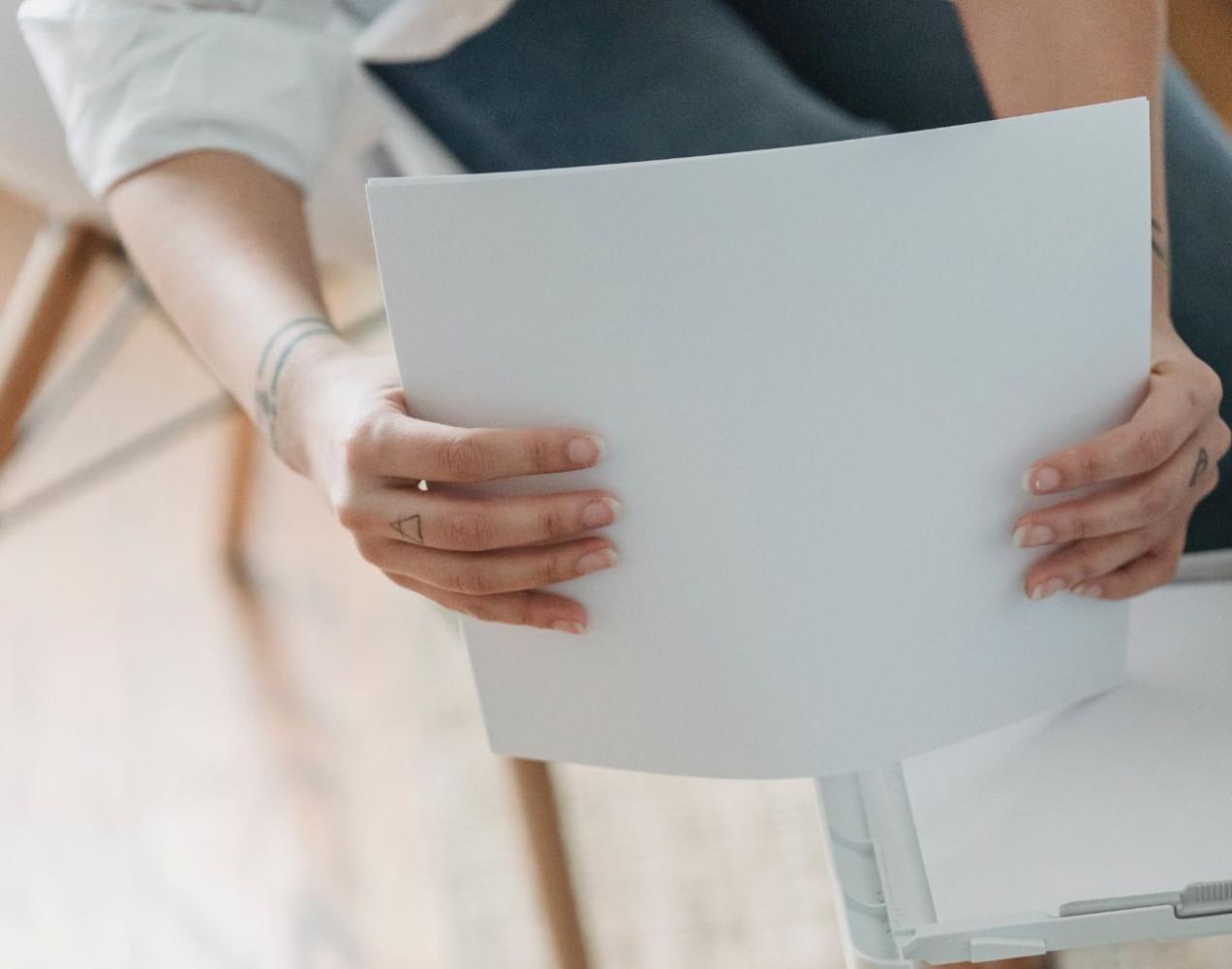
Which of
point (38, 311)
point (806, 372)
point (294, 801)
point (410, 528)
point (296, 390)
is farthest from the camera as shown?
point (294, 801)

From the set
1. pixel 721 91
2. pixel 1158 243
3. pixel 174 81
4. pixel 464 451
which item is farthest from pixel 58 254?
pixel 1158 243

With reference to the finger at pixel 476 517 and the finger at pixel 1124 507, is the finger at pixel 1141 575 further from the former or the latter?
the finger at pixel 476 517

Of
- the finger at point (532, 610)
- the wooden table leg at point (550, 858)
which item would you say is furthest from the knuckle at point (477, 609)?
the wooden table leg at point (550, 858)

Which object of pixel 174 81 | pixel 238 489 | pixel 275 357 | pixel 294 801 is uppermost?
pixel 174 81

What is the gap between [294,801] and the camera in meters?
1.19

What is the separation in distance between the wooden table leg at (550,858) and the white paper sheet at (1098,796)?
1.43 ft

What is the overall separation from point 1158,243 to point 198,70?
504 mm

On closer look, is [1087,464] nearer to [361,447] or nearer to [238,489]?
[361,447]

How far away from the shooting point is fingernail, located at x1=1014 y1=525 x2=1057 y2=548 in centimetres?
45

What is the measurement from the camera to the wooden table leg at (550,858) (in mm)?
878

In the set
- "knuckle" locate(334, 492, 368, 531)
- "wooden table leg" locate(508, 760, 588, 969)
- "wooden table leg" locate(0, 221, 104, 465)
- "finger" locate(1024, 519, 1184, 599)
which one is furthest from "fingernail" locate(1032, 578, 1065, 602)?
"wooden table leg" locate(0, 221, 104, 465)

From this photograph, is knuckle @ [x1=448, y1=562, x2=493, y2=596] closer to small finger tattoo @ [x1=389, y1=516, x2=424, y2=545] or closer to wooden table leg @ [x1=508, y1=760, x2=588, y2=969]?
small finger tattoo @ [x1=389, y1=516, x2=424, y2=545]

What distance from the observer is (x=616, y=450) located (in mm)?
425

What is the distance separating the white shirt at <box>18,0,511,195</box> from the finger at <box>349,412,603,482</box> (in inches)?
12.5
